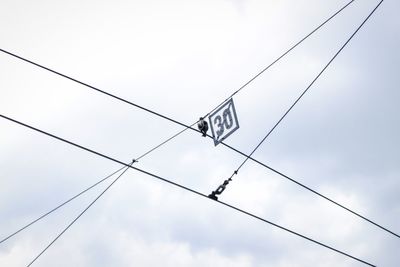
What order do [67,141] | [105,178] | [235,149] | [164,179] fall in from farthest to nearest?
[105,178]
[235,149]
[164,179]
[67,141]

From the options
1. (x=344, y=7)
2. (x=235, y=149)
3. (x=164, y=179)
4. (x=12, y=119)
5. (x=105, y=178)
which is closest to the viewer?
(x=12, y=119)

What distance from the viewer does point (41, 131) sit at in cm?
802

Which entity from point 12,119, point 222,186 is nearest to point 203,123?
point 222,186

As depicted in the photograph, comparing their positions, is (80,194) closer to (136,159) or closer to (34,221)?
(34,221)

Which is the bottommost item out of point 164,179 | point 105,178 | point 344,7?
point 164,179

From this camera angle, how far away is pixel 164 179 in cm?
899

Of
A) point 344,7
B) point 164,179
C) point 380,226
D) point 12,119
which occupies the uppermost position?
point 344,7

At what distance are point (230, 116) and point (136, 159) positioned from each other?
2655 millimetres

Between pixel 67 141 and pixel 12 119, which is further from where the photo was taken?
pixel 67 141

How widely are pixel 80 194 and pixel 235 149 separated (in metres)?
5.28

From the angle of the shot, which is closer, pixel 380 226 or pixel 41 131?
pixel 41 131

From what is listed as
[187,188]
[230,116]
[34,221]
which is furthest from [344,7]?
[34,221]

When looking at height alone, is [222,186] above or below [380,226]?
below

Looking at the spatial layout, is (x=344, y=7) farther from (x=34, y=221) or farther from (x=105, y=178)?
(x=34, y=221)
